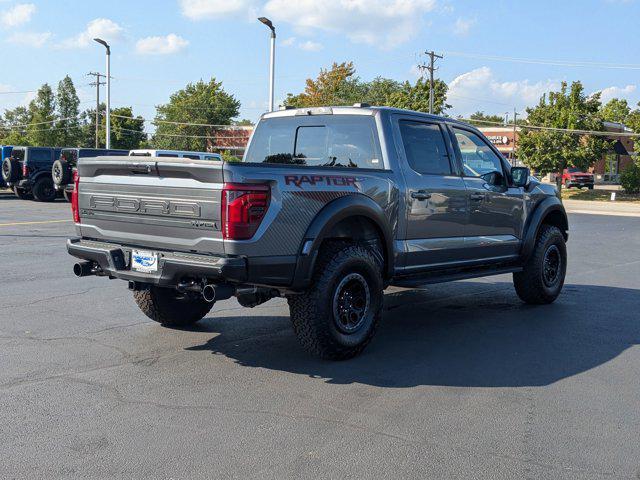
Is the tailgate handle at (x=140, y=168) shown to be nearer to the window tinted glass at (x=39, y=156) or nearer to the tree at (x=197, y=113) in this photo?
the window tinted glass at (x=39, y=156)

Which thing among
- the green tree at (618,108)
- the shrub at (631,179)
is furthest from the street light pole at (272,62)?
the green tree at (618,108)

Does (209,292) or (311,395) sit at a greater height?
(209,292)

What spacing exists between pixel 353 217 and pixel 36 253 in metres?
7.83

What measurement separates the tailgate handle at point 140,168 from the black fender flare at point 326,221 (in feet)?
4.19

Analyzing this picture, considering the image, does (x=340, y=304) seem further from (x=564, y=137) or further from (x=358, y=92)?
(x=358, y=92)

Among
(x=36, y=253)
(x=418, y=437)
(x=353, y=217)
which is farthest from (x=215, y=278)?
(x=36, y=253)

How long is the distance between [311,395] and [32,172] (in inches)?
970

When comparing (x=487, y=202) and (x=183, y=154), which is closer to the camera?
(x=487, y=202)

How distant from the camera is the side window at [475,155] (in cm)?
711

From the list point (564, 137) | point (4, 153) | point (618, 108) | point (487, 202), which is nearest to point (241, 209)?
point (487, 202)

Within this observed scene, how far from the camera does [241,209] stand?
186 inches

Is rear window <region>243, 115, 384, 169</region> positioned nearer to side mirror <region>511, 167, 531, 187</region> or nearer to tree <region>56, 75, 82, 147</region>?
side mirror <region>511, 167, 531, 187</region>

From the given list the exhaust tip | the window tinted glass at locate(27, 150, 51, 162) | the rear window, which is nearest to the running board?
the rear window

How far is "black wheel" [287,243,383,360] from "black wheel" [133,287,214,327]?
1.44 meters
